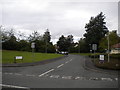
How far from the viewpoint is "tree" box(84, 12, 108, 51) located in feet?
257

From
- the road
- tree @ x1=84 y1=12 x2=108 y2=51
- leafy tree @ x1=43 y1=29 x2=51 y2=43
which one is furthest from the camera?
leafy tree @ x1=43 y1=29 x2=51 y2=43

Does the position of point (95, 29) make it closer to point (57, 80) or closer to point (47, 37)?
point (47, 37)

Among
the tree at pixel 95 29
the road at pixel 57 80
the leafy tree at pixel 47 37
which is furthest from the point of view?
the leafy tree at pixel 47 37

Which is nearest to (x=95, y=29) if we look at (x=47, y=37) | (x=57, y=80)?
(x=47, y=37)

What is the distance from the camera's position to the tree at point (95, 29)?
257 ft

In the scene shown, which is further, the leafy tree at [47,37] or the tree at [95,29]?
the leafy tree at [47,37]

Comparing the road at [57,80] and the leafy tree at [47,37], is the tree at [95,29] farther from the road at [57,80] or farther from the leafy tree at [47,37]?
the road at [57,80]

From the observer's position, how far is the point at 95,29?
7975cm

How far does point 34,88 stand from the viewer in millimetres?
7898

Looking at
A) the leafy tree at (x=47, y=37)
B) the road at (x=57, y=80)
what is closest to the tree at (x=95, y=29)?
the leafy tree at (x=47, y=37)

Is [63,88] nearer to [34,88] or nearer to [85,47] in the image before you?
[34,88]

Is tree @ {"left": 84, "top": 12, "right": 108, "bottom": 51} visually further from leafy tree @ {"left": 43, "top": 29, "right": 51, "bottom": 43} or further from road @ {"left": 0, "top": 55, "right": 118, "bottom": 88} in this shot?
road @ {"left": 0, "top": 55, "right": 118, "bottom": 88}

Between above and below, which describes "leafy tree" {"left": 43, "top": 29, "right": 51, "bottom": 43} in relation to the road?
above

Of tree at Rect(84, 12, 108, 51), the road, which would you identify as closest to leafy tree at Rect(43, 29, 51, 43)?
tree at Rect(84, 12, 108, 51)
